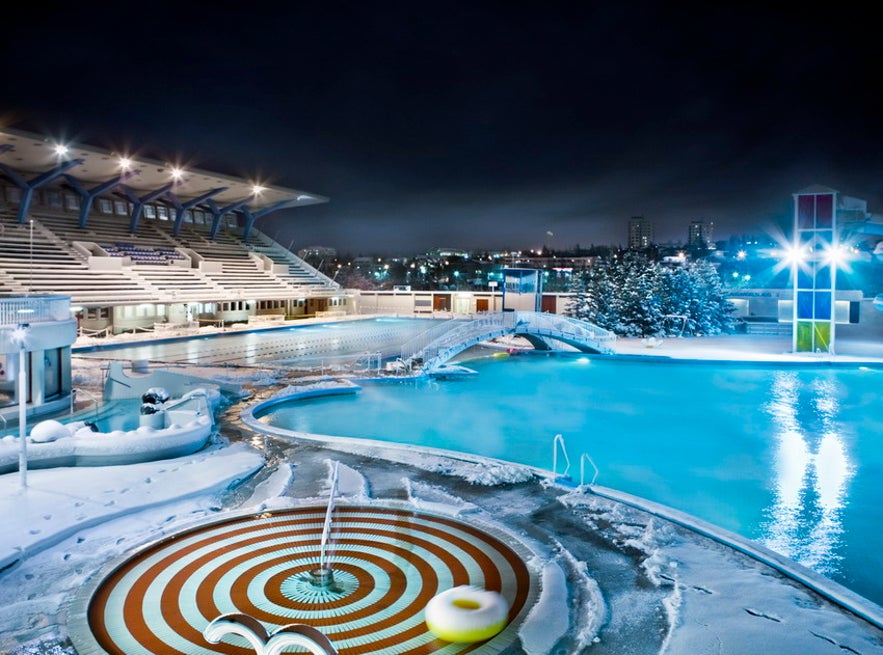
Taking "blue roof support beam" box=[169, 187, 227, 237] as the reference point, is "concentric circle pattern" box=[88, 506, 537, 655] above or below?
below

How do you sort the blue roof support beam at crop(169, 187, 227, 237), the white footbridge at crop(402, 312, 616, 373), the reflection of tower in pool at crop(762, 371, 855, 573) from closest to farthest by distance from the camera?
the reflection of tower in pool at crop(762, 371, 855, 573) → the white footbridge at crop(402, 312, 616, 373) → the blue roof support beam at crop(169, 187, 227, 237)

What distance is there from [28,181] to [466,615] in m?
40.4

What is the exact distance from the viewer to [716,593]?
5.60 m

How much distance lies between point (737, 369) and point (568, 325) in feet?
23.5

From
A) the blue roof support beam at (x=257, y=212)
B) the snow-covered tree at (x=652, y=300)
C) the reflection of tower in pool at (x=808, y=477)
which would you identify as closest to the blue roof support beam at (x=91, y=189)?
the blue roof support beam at (x=257, y=212)

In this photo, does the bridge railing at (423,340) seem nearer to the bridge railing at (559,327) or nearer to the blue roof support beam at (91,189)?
the bridge railing at (559,327)

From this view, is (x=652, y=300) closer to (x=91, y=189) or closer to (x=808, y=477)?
(x=808, y=477)

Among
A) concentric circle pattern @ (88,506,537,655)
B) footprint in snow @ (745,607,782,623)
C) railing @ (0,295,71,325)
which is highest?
railing @ (0,295,71,325)

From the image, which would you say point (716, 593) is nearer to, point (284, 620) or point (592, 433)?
point (284, 620)

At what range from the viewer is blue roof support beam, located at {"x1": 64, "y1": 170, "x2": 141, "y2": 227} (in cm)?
3812

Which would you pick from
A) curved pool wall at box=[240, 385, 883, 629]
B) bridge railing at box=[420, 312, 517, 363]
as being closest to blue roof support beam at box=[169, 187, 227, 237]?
bridge railing at box=[420, 312, 517, 363]

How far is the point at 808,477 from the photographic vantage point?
11180mm

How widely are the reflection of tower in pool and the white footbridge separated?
9096mm

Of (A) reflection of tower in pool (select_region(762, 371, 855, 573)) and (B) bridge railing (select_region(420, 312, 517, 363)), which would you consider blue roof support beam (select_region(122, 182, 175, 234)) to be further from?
(A) reflection of tower in pool (select_region(762, 371, 855, 573))
